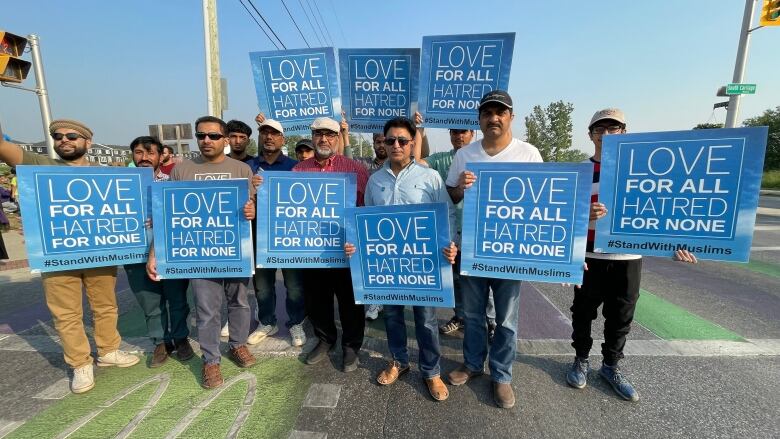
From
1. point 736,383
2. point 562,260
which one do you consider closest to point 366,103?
point 562,260

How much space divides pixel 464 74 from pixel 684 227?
2.07 metres

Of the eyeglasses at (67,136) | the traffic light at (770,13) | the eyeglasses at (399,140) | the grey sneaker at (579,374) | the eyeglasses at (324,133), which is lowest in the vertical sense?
the grey sneaker at (579,374)

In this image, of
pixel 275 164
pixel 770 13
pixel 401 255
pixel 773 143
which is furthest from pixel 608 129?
pixel 773 143

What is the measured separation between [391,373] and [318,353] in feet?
2.43

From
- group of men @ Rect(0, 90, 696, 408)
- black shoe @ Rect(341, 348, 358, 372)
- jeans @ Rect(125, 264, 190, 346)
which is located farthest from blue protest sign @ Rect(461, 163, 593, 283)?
jeans @ Rect(125, 264, 190, 346)

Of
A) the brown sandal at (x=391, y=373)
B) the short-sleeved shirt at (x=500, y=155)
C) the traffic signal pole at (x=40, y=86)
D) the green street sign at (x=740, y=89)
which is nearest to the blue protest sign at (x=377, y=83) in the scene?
the short-sleeved shirt at (x=500, y=155)

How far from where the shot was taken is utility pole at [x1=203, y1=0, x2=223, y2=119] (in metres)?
8.20

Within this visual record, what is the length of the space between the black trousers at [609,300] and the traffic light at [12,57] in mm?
8660

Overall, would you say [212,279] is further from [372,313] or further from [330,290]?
[372,313]

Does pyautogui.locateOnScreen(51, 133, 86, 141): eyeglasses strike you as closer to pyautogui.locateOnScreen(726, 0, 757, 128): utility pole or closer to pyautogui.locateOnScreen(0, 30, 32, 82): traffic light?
pyautogui.locateOnScreen(0, 30, 32, 82): traffic light

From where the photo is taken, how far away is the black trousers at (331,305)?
3.05 m

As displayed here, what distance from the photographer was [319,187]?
280cm

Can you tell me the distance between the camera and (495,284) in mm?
2600

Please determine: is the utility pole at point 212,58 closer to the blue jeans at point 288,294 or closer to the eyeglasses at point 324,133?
the blue jeans at point 288,294
